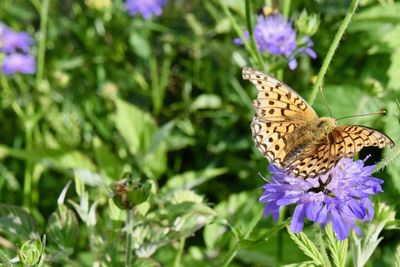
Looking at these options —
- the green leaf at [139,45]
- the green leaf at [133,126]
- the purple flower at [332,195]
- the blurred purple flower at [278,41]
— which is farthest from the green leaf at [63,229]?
the green leaf at [139,45]

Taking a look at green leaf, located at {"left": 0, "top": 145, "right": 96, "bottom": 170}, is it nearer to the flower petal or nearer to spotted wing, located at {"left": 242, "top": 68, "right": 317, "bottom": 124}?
spotted wing, located at {"left": 242, "top": 68, "right": 317, "bottom": 124}

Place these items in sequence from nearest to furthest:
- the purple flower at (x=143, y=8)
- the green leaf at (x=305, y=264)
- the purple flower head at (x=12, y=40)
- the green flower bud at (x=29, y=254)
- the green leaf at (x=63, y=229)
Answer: the green flower bud at (x=29, y=254)
the green leaf at (x=305, y=264)
the green leaf at (x=63, y=229)
the purple flower head at (x=12, y=40)
the purple flower at (x=143, y=8)

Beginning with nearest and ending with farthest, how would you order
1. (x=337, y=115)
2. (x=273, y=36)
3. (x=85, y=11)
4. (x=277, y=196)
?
(x=277, y=196) < (x=273, y=36) < (x=337, y=115) < (x=85, y=11)

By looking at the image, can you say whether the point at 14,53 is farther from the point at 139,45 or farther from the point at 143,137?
the point at 143,137

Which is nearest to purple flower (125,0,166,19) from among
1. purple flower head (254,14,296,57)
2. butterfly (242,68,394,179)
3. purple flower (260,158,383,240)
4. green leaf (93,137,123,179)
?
green leaf (93,137,123,179)

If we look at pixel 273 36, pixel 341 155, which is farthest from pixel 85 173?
pixel 341 155

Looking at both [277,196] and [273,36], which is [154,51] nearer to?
[273,36]

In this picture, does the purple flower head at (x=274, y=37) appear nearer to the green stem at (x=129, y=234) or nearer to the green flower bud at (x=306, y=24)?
the green flower bud at (x=306, y=24)
